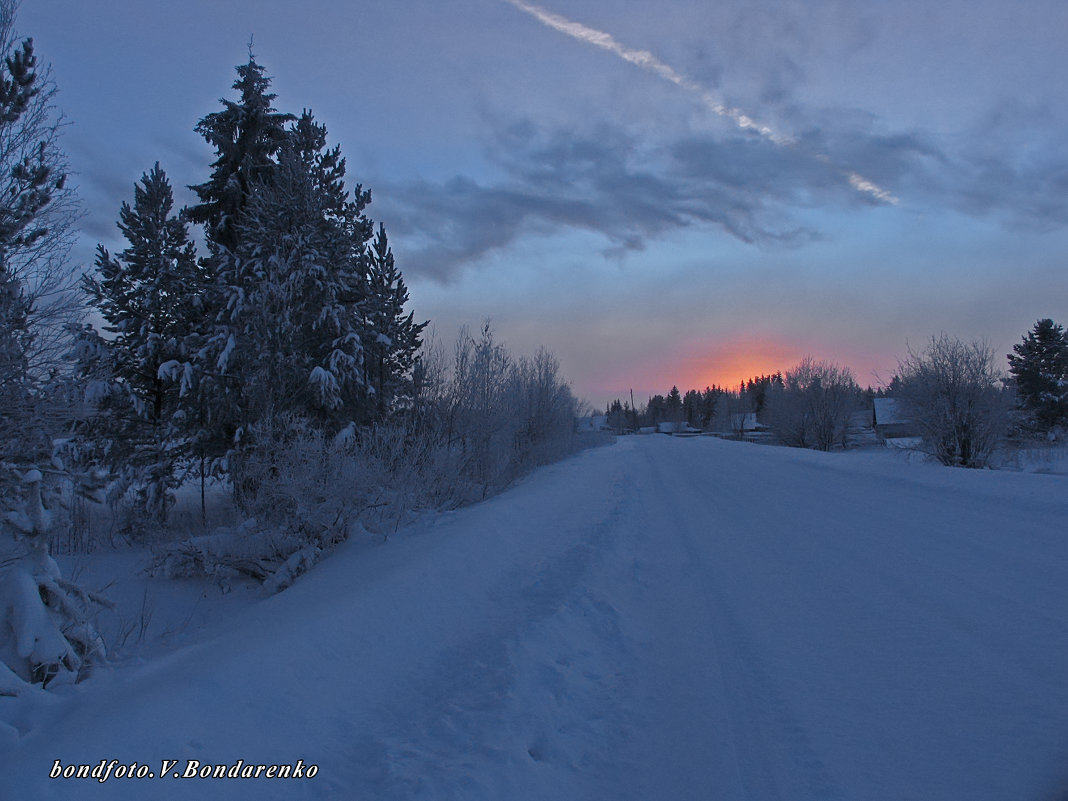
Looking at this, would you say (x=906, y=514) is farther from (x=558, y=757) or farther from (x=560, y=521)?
(x=558, y=757)

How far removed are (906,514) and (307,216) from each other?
18.2 m

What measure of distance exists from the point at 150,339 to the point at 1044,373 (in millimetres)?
56448

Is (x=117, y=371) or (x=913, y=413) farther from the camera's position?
(x=913, y=413)

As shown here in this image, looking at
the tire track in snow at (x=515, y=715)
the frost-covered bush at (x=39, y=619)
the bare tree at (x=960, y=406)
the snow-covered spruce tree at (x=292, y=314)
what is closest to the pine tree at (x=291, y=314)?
the snow-covered spruce tree at (x=292, y=314)

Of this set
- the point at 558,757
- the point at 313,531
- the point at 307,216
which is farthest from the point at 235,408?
the point at 558,757

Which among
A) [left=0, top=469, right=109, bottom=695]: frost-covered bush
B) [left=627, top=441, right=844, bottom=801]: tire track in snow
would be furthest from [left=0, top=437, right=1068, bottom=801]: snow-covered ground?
[left=0, top=469, right=109, bottom=695]: frost-covered bush

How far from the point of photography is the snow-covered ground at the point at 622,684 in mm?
3258

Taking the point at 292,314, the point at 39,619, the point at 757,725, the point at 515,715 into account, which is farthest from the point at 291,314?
the point at 757,725

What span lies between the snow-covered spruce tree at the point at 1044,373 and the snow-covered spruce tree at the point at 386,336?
42.9m

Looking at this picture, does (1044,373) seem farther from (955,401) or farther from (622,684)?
(622,684)

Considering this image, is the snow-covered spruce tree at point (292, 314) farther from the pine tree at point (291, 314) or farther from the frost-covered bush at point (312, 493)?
the frost-covered bush at point (312, 493)

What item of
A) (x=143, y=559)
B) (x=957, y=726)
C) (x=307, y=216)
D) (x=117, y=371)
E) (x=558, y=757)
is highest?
(x=307, y=216)

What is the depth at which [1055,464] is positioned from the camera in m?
22.0

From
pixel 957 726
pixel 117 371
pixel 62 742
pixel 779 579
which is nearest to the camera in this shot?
pixel 62 742
